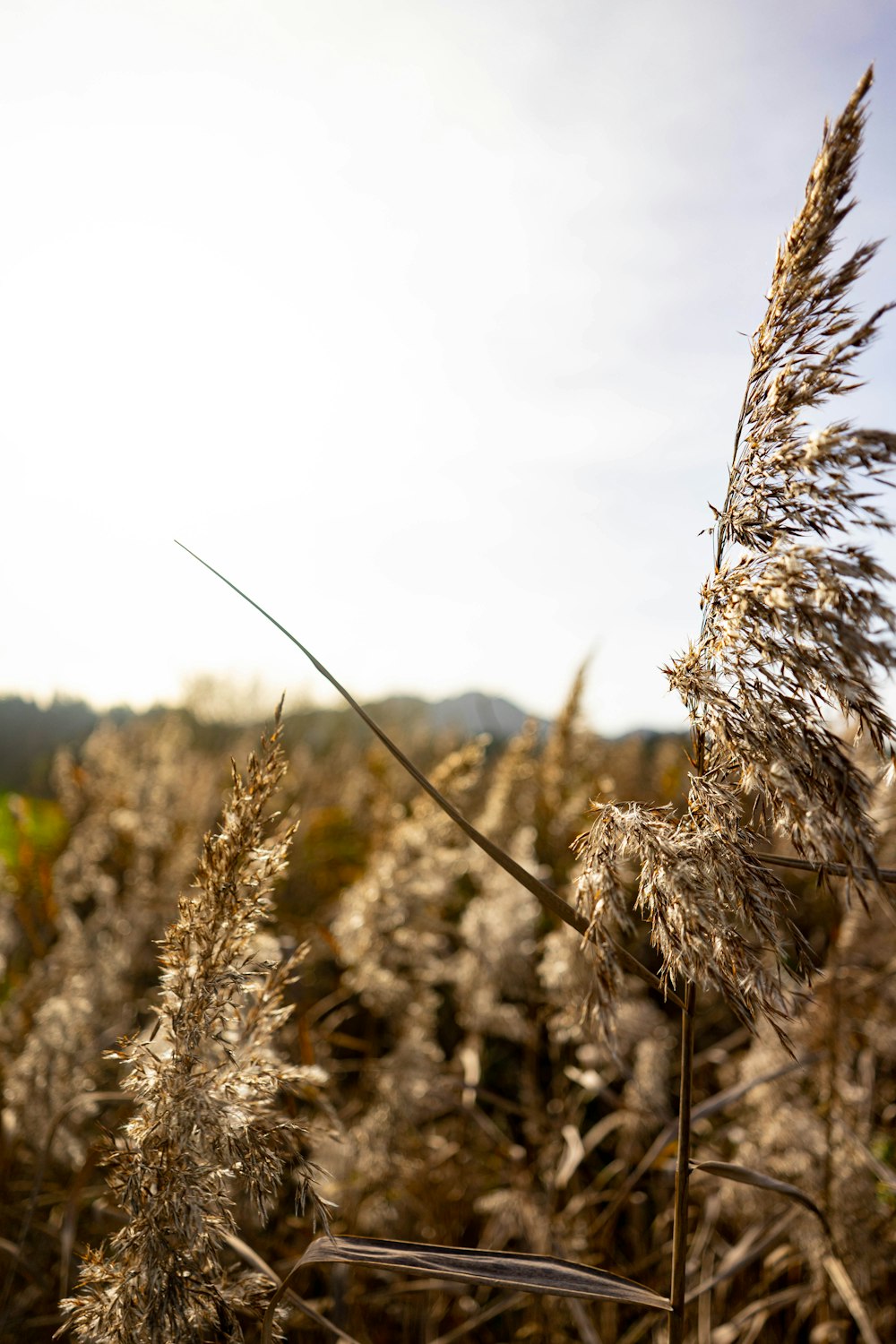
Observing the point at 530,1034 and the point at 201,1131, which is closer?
the point at 201,1131

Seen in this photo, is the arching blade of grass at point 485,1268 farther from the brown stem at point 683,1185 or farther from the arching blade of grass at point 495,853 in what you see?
the arching blade of grass at point 495,853

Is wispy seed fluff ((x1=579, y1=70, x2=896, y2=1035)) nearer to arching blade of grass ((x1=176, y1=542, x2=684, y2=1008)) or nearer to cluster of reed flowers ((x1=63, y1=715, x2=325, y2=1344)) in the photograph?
arching blade of grass ((x1=176, y1=542, x2=684, y2=1008))

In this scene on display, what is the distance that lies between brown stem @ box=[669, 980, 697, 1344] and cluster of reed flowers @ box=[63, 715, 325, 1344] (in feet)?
1.45

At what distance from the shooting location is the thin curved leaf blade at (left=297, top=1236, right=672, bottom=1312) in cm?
93

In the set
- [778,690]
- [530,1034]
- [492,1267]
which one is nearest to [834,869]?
[778,690]

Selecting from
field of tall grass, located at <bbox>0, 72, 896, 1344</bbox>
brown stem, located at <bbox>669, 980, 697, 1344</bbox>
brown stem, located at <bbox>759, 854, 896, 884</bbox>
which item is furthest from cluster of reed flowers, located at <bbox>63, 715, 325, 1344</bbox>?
brown stem, located at <bbox>759, 854, 896, 884</bbox>

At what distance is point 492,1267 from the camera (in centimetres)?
97

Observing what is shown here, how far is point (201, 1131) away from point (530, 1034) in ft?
7.65

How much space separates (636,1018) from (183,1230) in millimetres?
2534

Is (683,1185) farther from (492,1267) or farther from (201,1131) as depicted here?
(201,1131)

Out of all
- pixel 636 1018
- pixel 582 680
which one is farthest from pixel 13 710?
pixel 636 1018

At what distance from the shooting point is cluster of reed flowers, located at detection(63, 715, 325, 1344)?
0.98m

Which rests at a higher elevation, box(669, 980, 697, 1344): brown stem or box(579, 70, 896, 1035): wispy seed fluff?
box(579, 70, 896, 1035): wispy seed fluff

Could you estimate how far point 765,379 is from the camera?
1.04 m
